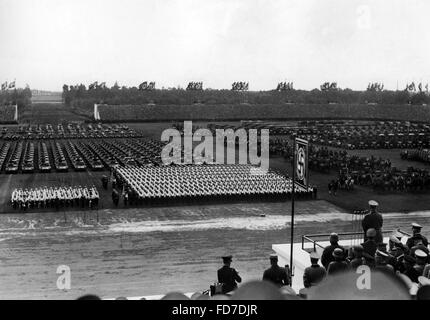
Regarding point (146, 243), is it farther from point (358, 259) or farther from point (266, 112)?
point (266, 112)

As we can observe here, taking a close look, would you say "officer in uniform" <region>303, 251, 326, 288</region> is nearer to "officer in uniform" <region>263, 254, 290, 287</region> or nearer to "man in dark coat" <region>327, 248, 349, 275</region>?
"man in dark coat" <region>327, 248, 349, 275</region>

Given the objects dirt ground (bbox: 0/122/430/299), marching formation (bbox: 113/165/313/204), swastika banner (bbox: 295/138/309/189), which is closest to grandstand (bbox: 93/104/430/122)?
marching formation (bbox: 113/165/313/204)

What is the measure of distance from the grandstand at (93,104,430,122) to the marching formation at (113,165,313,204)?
58527mm

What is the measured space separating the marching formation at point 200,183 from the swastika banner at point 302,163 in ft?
41.7

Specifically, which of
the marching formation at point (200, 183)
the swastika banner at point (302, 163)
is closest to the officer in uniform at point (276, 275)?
the swastika banner at point (302, 163)

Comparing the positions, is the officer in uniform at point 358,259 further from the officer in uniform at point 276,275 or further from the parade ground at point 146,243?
the parade ground at point 146,243

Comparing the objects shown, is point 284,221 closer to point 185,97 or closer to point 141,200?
point 141,200

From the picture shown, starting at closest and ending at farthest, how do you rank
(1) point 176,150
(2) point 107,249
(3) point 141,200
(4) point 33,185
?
(2) point 107,249
(3) point 141,200
(4) point 33,185
(1) point 176,150

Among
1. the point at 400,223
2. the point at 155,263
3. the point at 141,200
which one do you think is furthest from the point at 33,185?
the point at 400,223

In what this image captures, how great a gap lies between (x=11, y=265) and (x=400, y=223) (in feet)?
42.5

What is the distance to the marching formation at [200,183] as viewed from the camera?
72.8ft

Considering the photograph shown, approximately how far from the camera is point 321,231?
681 inches

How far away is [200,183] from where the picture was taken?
23938 millimetres
